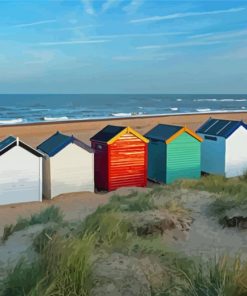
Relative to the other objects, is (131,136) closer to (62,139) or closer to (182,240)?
(62,139)

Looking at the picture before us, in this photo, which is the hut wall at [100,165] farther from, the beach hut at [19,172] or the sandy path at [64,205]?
the beach hut at [19,172]

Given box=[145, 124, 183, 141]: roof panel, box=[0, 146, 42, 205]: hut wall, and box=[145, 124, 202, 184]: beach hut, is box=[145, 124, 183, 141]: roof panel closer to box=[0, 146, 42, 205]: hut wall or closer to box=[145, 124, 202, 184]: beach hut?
box=[145, 124, 202, 184]: beach hut

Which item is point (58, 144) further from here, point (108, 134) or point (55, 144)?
point (108, 134)

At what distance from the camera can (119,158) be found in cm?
1087

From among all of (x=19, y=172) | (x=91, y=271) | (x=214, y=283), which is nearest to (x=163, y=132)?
(x=19, y=172)

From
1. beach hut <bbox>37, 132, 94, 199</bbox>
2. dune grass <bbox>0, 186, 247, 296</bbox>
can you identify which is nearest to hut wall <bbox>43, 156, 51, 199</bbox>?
beach hut <bbox>37, 132, 94, 199</bbox>

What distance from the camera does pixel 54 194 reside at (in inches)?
401

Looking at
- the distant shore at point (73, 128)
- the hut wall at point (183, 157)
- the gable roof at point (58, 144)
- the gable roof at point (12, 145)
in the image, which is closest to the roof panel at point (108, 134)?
the gable roof at point (58, 144)

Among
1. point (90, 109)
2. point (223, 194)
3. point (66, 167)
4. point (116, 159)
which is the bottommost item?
point (223, 194)

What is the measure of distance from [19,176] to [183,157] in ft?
14.3

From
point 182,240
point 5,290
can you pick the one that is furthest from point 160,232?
point 5,290

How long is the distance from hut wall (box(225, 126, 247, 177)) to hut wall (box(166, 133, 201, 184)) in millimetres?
915

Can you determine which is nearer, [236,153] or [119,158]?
[119,158]

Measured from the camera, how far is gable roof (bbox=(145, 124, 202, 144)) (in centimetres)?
1121
